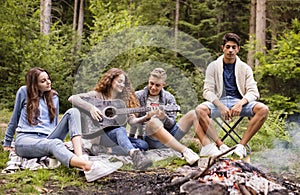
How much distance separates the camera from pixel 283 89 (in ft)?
23.4

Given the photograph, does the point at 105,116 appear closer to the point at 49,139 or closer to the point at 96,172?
the point at 49,139

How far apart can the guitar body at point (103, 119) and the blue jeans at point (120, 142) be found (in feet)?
0.24

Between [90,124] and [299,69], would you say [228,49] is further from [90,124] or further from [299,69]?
[299,69]

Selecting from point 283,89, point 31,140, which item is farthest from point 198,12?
point 31,140

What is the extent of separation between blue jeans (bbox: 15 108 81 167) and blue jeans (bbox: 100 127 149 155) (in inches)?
18.1

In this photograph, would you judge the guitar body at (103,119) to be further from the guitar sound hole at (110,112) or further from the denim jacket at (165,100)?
the denim jacket at (165,100)

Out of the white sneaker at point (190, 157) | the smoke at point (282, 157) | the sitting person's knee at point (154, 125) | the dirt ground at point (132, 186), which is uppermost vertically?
the sitting person's knee at point (154, 125)

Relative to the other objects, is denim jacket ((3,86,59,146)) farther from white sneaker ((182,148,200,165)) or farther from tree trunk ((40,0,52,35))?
tree trunk ((40,0,52,35))

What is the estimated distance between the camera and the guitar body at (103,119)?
3.59m

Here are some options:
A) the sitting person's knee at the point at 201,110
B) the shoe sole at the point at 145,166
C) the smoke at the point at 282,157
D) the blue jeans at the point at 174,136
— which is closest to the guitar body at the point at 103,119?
the blue jeans at the point at 174,136

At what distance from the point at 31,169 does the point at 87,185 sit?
1.86ft

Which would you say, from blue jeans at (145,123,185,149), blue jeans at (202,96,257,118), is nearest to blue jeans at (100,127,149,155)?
blue jeans at (145,123,185,149)

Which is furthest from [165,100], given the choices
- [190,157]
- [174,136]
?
[190,157]

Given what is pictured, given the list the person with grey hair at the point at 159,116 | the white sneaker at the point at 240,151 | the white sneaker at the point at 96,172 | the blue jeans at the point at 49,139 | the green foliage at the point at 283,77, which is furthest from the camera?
the green foliage at the point at 283,77
